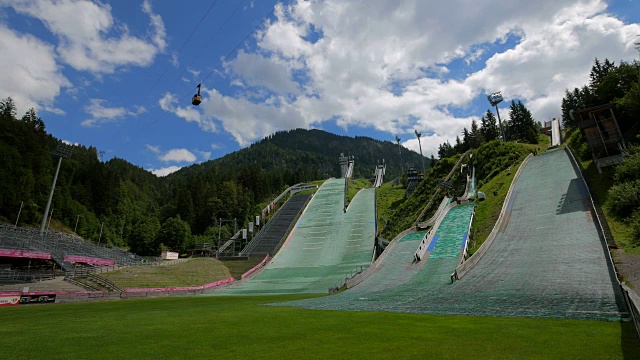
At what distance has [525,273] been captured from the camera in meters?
18.0

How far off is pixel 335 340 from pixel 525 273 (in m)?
14.7

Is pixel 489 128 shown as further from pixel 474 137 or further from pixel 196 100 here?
pixel 196 100

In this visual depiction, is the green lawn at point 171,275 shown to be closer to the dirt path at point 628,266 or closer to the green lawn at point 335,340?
the green lawn at point 335,340

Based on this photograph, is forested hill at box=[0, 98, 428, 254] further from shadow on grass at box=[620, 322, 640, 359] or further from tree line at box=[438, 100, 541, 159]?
shadow on grass at box=[620, 322, 640, 359]

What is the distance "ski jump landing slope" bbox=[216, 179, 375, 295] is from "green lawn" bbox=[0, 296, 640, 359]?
1944cm

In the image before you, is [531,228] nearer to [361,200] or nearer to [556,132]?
[361,200]

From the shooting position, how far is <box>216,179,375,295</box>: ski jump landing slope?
32.9 m

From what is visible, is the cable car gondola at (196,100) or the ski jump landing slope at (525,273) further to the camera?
the cable car gondola at (196,100)

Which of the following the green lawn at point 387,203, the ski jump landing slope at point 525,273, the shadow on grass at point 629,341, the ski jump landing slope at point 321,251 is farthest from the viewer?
the green lawn at point 387,203

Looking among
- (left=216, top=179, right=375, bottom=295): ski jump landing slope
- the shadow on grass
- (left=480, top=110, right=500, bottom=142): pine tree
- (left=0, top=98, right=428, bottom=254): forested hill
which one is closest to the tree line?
(left=480, top=110, right=500, bottom=142): pine tree

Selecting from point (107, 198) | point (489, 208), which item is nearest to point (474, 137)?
point (489, 208)

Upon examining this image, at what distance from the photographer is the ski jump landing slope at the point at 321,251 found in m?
32.9

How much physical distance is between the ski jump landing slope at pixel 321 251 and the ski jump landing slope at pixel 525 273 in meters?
7.14

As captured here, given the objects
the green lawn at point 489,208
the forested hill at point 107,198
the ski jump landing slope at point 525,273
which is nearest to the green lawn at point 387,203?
the green lawn at point 489,208
